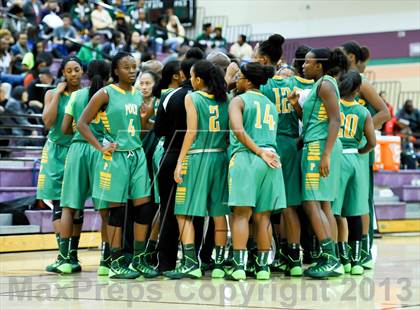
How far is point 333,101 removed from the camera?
291 inches

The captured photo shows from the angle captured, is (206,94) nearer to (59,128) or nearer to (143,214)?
(143,214)

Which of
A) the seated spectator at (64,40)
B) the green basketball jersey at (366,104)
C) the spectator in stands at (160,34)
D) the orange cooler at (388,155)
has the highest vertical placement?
the spectator in stands at (160,34)

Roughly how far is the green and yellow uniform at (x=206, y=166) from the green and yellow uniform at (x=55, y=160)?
1.38m

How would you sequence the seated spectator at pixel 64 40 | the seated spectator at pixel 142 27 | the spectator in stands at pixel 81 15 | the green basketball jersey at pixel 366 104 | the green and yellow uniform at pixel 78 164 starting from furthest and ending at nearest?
the seated spectator at pixel 142 27 → the spectator in stands at pixel 81 15 → the seated spectator at pixel 64 40 → the green basketball jersey at pixel 366 104 → the green and yellow uniform at pixel 78 164

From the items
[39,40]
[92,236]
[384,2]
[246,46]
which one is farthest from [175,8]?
[92,236]

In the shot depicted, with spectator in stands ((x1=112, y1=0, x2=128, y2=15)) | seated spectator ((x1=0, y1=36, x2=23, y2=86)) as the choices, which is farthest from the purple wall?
seated spectator ((x1=0, y1=36, x2=23, y2=86))

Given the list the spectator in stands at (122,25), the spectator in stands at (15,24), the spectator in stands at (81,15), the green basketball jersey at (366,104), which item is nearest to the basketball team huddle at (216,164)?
the green basketball jersey at (366,104)

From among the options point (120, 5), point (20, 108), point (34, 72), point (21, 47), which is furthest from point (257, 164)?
point (120, 5)

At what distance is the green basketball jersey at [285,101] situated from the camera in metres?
7.82

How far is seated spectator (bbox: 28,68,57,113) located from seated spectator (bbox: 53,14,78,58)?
2.81 meters

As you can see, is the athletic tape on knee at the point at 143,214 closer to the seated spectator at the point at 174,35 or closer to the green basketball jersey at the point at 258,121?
the green basketball jersey at the point at 258,121

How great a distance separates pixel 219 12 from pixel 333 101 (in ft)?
59.1

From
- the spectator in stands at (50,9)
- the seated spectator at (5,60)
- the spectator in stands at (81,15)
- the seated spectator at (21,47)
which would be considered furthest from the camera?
the spectator in stands at (81,15)

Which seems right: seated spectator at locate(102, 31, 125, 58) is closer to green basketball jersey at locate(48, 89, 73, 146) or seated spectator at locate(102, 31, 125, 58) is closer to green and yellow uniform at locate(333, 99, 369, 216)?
green basketball jersey at locate(48, 89, 73, 146)
